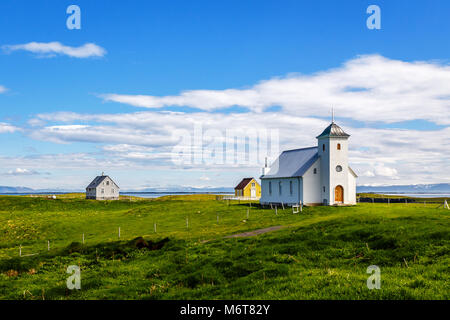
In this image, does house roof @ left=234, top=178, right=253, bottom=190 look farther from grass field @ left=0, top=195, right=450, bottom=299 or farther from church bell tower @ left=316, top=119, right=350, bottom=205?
grass field @ left=0, top=195, right=450, bottom=299

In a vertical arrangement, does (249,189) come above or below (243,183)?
below

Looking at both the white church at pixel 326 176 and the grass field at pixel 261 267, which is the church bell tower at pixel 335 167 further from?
the grass field at pixel 261 267

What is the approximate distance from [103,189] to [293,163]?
77572 mm

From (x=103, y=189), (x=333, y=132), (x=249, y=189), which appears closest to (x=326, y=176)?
(x=333, y=132)

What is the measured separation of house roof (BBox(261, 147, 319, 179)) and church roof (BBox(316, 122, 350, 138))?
399cm

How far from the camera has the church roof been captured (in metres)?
60.7

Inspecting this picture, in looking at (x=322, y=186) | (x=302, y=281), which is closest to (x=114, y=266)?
(x=302, y=281)

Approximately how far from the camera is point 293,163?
68.4 meters

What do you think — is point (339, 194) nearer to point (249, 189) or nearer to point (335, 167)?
point (335, 167)

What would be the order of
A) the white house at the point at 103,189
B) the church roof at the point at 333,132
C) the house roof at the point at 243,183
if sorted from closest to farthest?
1. the church roof at the point at 333,132
2. the house roof at the point at 243,183
3. the white house at the point at 103,189

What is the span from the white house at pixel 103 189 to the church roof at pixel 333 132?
84361mm

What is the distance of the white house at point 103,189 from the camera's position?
125750 mm

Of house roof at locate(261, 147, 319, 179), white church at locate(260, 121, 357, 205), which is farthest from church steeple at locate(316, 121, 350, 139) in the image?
house roof at locate(261, 147, 319, 179)

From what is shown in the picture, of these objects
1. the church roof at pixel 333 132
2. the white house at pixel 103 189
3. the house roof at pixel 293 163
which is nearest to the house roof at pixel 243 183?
the house roof at pixel 293 163
